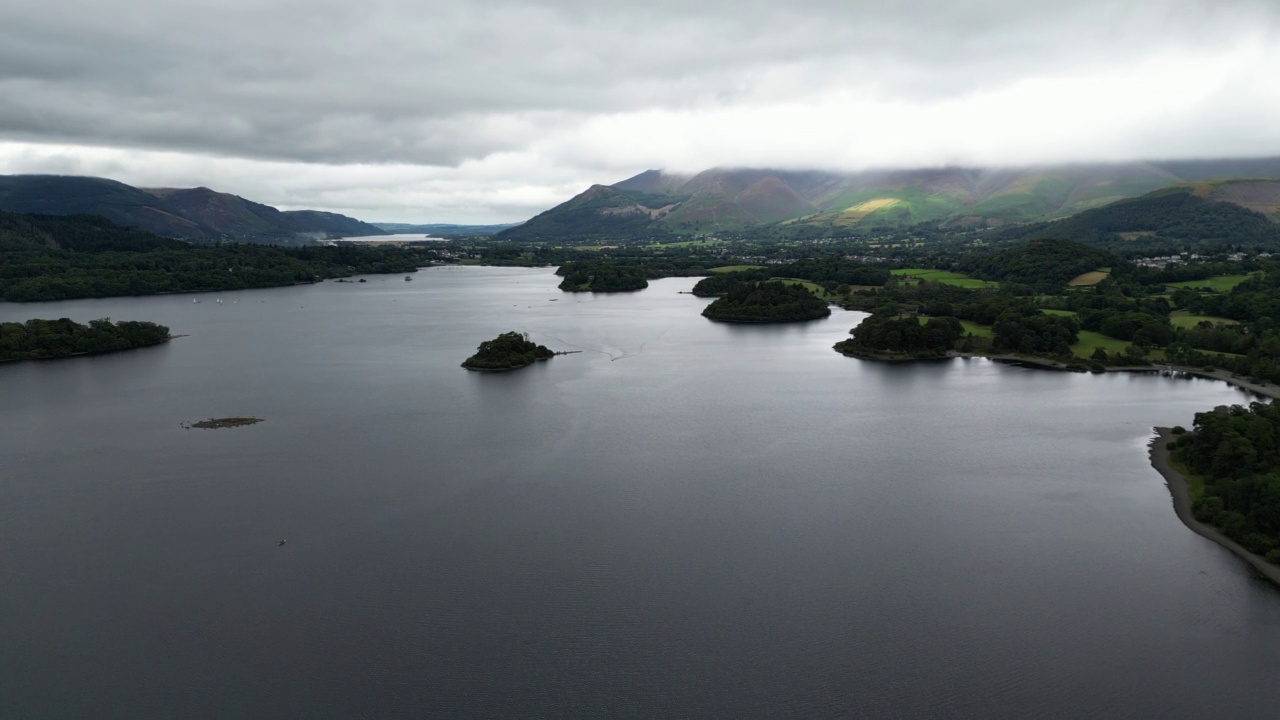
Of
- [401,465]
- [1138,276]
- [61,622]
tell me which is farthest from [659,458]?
[1138,276]

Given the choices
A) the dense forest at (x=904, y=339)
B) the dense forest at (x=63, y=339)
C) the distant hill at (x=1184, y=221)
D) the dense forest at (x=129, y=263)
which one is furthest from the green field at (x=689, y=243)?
the dense forest at (x=63, y=339)

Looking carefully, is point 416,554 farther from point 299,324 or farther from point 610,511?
point 299,324

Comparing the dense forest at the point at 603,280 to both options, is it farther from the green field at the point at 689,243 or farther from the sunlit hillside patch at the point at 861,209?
the sunlit hillside patch at the point at 861,209

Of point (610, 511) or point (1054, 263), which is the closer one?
point (610, 511)

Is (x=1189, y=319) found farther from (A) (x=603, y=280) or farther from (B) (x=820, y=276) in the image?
(A) (x=603, y=280)

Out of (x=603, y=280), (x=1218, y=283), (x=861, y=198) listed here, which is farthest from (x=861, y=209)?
(x=1218, y=283)

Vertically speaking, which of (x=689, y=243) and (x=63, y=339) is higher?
(x=63, y=339)
